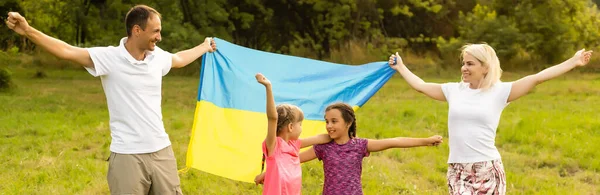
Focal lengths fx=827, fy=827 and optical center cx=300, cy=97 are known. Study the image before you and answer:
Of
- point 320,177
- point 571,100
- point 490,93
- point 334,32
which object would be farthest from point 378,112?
point 334,32

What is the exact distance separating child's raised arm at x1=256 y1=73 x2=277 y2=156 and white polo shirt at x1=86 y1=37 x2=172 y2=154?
0.69 m

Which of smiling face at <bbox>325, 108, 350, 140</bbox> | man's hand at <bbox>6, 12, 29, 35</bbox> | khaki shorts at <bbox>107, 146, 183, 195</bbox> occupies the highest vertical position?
man's hand at <bbox>6, 12, 29, 35</bbox>

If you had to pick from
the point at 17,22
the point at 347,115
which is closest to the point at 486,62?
the point at 347,115

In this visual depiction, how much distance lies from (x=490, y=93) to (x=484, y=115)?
0.16 m

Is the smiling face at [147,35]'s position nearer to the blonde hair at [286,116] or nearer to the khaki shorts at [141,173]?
the khaki shorts at [141,173]

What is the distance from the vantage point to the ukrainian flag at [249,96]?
21.1ft

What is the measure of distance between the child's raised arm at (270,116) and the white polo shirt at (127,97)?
693 mm

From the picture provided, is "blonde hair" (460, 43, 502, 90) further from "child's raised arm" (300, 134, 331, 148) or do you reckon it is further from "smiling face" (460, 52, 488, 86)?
"child's raised arm" (300, 134, 331, 148)

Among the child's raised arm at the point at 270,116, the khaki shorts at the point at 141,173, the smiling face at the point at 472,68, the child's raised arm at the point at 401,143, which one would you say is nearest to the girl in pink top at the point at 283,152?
the child's raised arm at the point at 270,116

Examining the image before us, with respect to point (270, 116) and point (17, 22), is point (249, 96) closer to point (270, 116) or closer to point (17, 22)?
point (270, 116)

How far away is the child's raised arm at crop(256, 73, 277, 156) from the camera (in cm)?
509

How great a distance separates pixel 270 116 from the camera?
519cm

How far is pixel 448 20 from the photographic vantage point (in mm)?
30031

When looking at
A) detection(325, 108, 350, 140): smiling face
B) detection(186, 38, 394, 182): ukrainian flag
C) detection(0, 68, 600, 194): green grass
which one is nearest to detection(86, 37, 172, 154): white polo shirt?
detection(325, 108, 350, 140): smiling face
